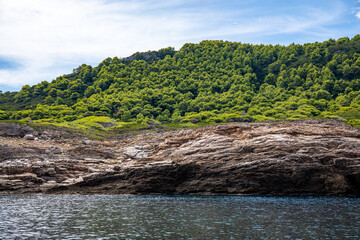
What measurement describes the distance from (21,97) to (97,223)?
6950 inches

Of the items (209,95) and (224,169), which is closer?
(224,169)

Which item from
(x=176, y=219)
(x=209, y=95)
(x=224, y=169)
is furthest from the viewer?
(x=209, y=95)

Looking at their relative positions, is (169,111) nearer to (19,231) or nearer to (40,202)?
(40,202)

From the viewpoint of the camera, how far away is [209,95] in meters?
170

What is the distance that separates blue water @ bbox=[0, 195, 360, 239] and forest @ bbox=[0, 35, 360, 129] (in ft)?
240

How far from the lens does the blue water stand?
27.2 meters

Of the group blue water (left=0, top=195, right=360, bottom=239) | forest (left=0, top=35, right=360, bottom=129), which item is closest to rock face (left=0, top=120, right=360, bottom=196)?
blue water (left=0, top=195, right=360, bottom=239)

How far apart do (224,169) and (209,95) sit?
115407mm

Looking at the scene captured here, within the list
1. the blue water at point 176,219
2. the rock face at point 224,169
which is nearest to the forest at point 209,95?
the rock face at point 224,169

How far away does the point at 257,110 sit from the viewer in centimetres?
13488

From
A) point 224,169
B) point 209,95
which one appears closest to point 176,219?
point 224,169

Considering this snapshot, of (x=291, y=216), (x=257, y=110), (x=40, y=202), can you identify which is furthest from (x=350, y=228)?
(x=257, y=110)

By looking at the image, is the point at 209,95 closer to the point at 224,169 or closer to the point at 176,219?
the point at 224,169

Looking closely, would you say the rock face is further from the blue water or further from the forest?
the forest
